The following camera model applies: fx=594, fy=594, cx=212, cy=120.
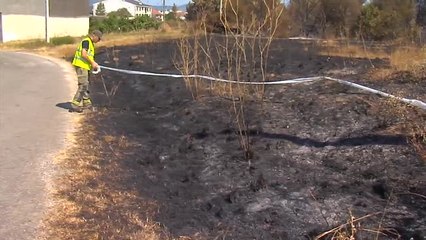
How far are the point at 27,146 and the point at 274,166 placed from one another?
3.57 metres

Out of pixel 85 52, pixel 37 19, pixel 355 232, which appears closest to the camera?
pixel 355 232

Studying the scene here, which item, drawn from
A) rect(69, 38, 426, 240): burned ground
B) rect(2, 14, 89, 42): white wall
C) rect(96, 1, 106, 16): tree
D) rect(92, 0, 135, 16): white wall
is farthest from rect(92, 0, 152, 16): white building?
rect(69, 38, 426, 240): burned ground

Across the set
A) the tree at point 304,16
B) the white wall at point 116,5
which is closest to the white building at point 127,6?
the white wall at point 116,5

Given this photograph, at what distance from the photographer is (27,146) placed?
Answer: 27.0ft

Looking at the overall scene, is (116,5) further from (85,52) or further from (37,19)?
(85,52)

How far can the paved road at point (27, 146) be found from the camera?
539 cm

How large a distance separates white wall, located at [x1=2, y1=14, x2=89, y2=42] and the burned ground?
45078mm

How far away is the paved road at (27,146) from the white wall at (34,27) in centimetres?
3952

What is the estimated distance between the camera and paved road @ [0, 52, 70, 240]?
17.7 ft

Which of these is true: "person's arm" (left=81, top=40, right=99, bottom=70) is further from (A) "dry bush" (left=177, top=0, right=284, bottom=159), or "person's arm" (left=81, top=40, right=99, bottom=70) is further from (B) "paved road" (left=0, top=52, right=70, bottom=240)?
(A) "dry bush" (left=177, top=0, right=284, bottom=159)

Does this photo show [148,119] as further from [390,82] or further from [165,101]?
[390,82]

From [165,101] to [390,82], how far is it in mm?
4559

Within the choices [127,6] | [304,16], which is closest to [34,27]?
[304,16]

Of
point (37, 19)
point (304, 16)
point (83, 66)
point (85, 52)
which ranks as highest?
point (304, 16)
